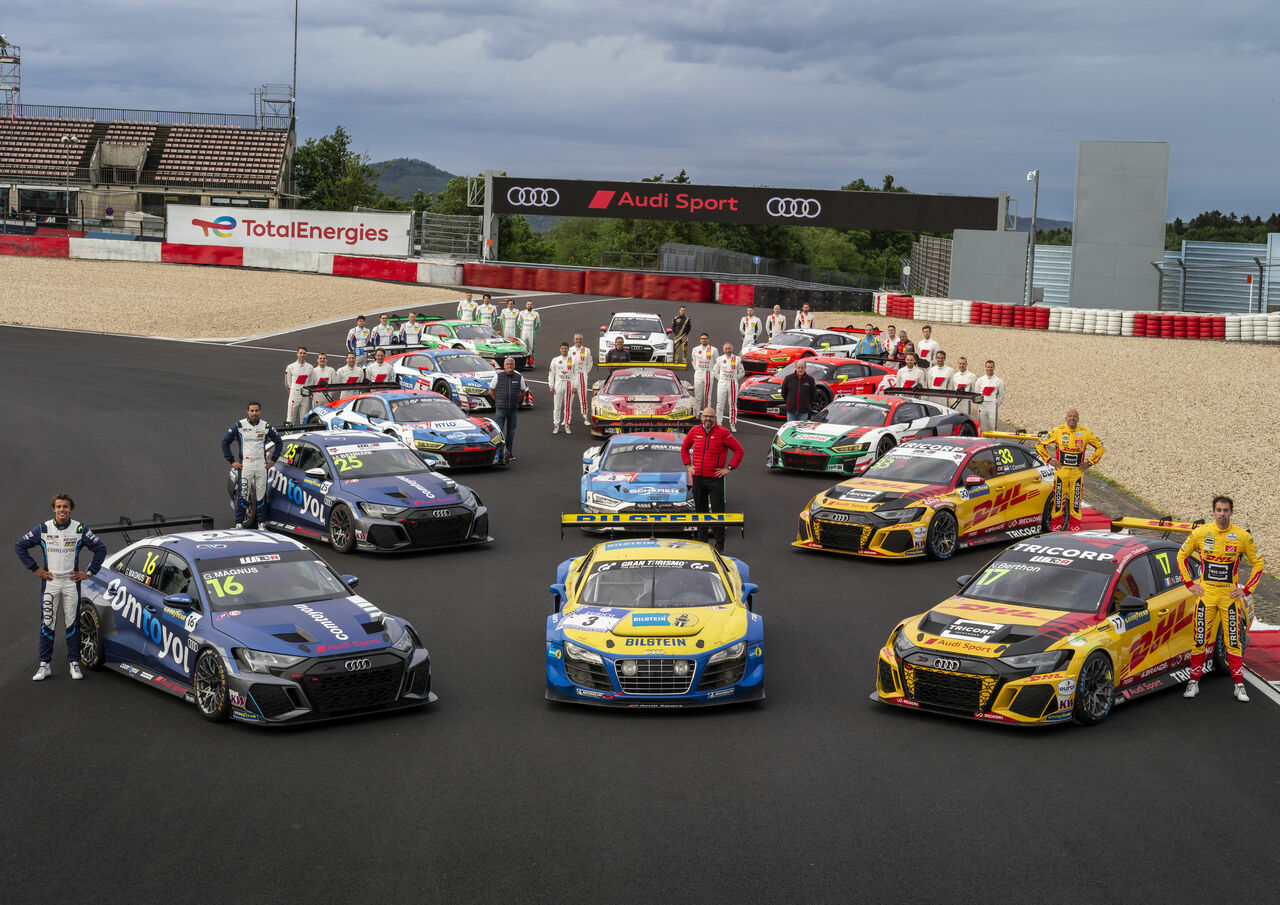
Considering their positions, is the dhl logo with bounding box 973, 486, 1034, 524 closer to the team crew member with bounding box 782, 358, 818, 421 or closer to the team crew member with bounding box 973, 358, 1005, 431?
the team crew member with bounding box 973, 358, 1005, 431

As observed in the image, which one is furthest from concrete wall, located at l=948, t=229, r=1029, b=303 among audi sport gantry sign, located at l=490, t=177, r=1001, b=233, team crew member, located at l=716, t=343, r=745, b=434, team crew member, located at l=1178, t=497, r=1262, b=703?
team crew member, located at l=1178, t=497, r=1262, b=703

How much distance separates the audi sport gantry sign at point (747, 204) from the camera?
5800 centimetres

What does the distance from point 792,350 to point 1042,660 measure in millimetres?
23421

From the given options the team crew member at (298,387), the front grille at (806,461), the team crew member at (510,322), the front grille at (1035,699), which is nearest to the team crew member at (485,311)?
the team crew member at (510,322)

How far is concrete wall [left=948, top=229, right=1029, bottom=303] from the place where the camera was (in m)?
56.4

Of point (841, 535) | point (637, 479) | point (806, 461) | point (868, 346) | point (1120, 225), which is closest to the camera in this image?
point (841, 535)

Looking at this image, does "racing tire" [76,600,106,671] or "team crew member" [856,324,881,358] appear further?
"team crew member" [856,324,881,358]

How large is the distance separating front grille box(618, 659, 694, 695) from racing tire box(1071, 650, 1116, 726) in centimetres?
316

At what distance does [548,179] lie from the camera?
203 feet

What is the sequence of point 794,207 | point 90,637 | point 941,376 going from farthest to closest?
1. point 794,207
2. point 941,376
3. point 90,637

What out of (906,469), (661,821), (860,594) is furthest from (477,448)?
(661,821)

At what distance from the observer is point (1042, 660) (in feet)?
35.6

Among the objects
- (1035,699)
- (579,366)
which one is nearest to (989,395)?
(579,366)

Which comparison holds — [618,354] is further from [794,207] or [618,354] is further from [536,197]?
[536,197]
